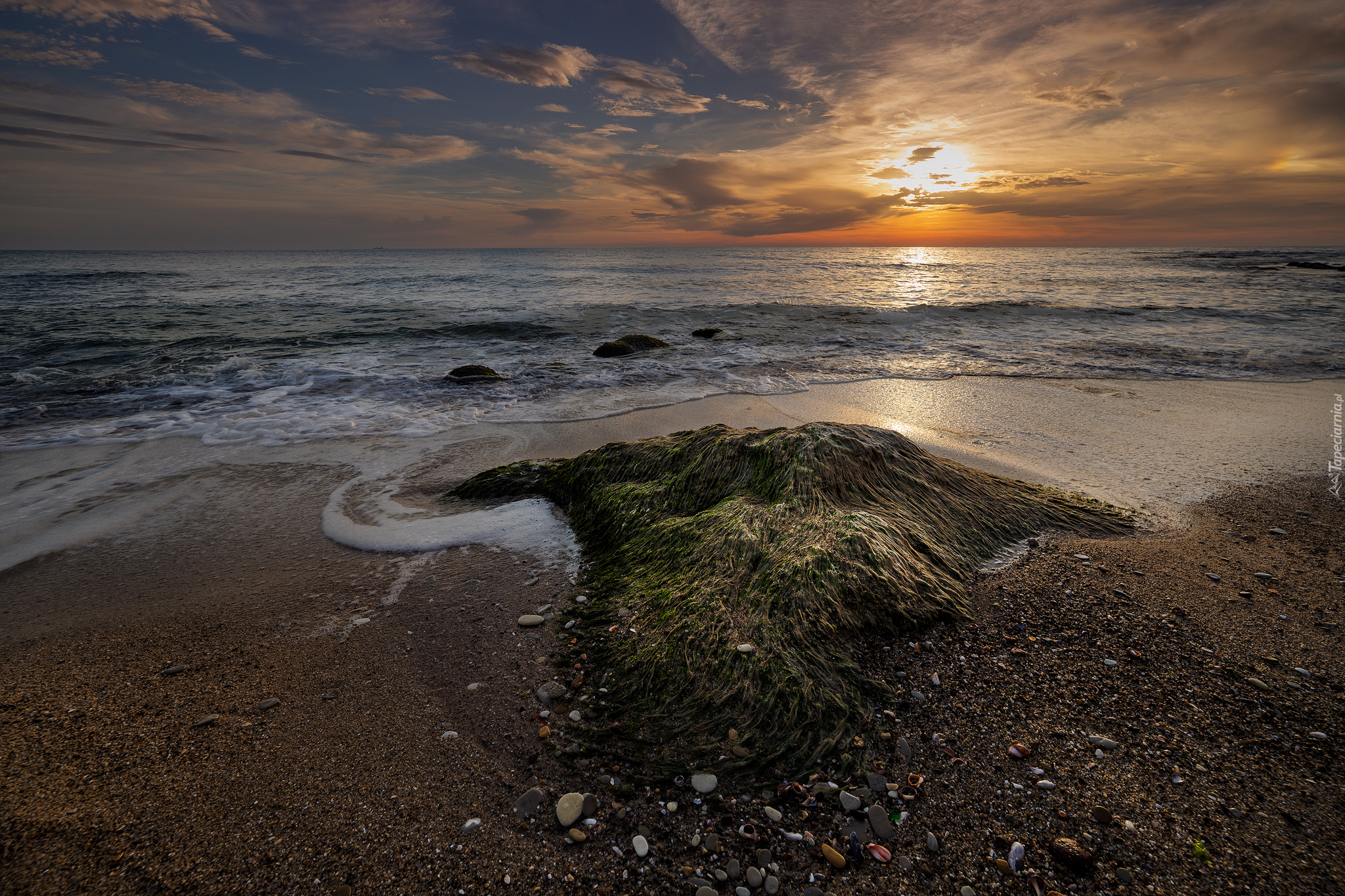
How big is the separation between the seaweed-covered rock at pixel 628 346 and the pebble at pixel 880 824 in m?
11.9

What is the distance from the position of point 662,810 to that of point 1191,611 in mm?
3067

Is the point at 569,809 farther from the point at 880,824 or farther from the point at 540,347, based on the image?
the point at 540,347

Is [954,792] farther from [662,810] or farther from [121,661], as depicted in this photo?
[121,661]

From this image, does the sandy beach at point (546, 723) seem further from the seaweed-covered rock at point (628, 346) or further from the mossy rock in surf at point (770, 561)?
the seaweed-covered rock at point (628, 346)

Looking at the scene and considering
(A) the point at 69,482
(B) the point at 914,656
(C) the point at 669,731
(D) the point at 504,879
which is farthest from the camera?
(A) the point at 69,482

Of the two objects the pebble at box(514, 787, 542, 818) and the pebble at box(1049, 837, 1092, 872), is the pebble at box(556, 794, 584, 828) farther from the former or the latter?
the pebble at box(1049, 837, 1092, 872)

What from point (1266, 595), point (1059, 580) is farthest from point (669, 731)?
point (1266, 595)

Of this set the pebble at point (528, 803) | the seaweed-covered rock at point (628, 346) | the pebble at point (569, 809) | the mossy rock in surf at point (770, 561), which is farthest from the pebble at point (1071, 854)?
the seaweed-covered rock at point (628, 346)

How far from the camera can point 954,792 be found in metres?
2.07

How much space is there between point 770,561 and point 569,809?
1599mm

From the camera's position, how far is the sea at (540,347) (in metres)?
8.41

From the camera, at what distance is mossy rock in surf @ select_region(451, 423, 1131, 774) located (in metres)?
2.47

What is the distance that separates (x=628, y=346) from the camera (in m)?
13.6

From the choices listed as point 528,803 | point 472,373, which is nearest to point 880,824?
point 528,803
